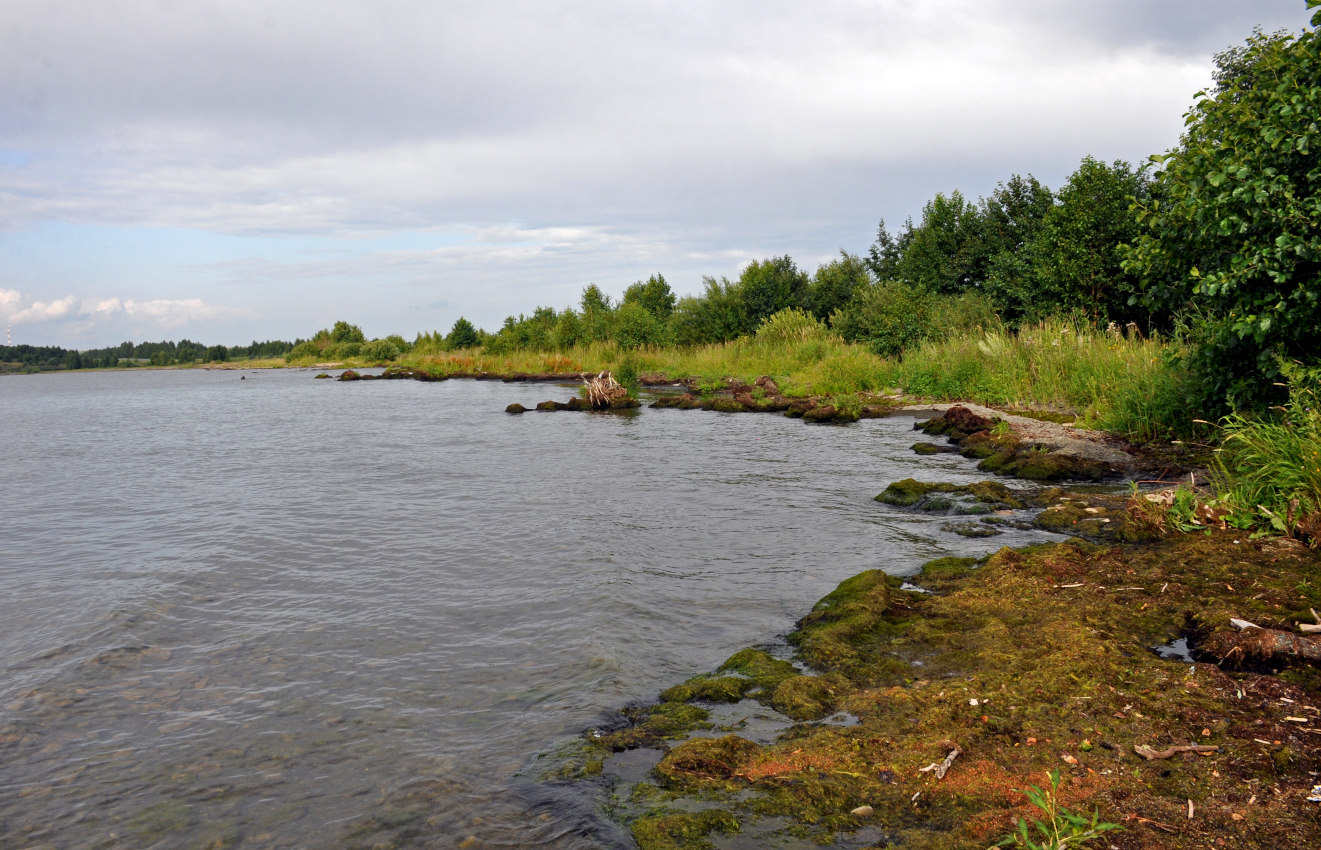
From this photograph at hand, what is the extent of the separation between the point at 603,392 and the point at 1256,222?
75.2ft

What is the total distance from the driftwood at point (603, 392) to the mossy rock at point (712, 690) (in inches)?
939

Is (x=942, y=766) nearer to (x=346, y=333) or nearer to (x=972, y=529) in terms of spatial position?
(x=972, y=529)

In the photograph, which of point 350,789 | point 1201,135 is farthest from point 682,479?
point 350,789

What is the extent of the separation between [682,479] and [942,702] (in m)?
9.82

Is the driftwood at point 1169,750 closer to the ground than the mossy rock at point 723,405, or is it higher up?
closer to the ground

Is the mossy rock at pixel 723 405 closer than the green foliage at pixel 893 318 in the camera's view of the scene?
Yes

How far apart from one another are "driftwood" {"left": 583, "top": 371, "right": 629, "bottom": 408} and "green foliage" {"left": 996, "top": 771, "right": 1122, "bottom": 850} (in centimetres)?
2601

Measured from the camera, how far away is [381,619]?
7102mm

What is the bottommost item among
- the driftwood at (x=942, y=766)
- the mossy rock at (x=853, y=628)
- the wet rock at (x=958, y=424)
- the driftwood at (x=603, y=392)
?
the mossy rock at (x=853, y=628)

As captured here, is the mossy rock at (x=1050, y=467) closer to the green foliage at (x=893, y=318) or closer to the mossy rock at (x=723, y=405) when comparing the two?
the mossy rock at (x=723, y=405)

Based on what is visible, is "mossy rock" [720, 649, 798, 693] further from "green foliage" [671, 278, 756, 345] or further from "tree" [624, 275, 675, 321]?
"tree" [624, 275, 675, 321]

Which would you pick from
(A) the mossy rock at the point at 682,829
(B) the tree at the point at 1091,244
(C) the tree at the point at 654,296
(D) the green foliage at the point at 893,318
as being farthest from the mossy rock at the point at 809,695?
(C) the tree at the point at 654,296

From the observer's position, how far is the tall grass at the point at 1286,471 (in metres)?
6.48

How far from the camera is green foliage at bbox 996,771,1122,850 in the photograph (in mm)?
2922
